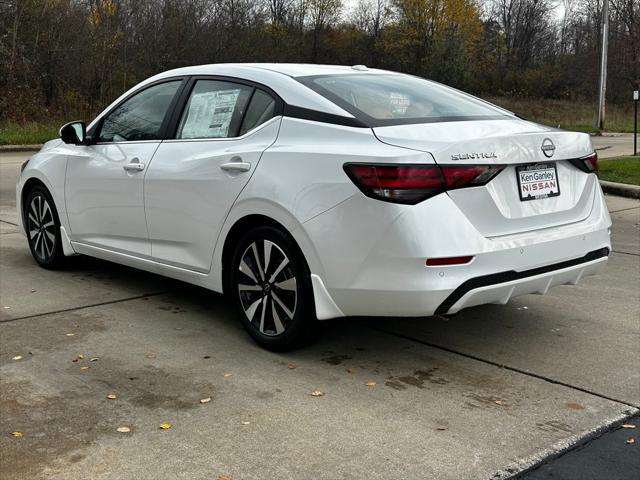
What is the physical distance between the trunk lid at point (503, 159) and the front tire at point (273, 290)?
85 cm

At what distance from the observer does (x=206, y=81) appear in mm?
5027

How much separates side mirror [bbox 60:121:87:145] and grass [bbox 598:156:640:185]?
380 inches

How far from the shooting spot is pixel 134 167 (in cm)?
520

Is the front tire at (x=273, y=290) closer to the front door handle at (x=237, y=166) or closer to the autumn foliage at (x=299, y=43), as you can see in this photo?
the front door handle at (x=237, y=166)

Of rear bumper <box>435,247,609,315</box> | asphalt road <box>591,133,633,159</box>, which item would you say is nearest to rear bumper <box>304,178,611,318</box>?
rear bumper <box>435,247,609,315</box>

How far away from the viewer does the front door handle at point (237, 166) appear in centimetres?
440

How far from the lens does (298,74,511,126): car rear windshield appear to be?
4254 mm

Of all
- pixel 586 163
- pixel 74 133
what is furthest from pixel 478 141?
pixel 74 133

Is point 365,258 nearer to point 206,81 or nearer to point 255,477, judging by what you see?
point 255,477

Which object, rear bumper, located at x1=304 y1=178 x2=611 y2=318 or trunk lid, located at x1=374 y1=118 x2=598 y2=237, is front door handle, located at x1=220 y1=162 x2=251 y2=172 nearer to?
rear bumper, located at x1=304 y1=178 x2=611 y2=318

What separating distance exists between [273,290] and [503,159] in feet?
4.76

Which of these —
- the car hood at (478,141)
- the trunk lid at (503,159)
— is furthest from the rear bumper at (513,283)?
the car hood at (478,141)

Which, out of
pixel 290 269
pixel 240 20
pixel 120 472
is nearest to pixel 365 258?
pixel 290 269

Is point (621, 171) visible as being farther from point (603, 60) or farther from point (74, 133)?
point (603, 60)
